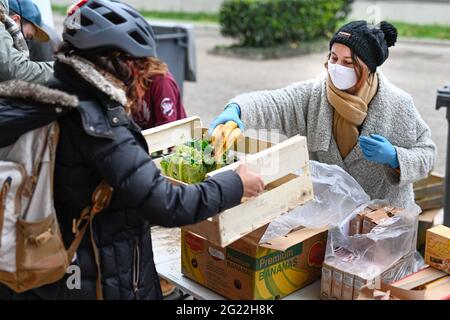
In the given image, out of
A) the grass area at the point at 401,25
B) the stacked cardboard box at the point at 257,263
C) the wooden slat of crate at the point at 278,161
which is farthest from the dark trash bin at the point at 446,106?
the grass area at the point at 401,25

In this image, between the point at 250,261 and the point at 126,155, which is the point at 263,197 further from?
the point at 126,155

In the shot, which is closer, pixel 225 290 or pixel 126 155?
pixel 126 155

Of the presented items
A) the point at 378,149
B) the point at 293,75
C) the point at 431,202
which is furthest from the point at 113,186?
the point at 293,75

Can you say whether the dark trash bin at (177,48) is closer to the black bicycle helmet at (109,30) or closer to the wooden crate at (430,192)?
the wooden crate at (430,192)

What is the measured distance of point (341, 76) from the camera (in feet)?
8.96

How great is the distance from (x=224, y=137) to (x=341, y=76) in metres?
0.68

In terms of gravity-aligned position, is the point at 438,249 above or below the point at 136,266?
below

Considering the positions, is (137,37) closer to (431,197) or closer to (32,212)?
(32,212)

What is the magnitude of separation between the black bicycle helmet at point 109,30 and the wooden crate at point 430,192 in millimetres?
2604

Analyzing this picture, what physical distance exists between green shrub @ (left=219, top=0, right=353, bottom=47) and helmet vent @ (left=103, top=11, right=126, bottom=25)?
10416mm

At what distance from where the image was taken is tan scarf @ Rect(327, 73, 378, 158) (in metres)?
2.76

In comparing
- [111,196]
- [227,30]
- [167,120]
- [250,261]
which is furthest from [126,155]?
[227,30]

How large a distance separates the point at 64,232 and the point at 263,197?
25.1 inches
